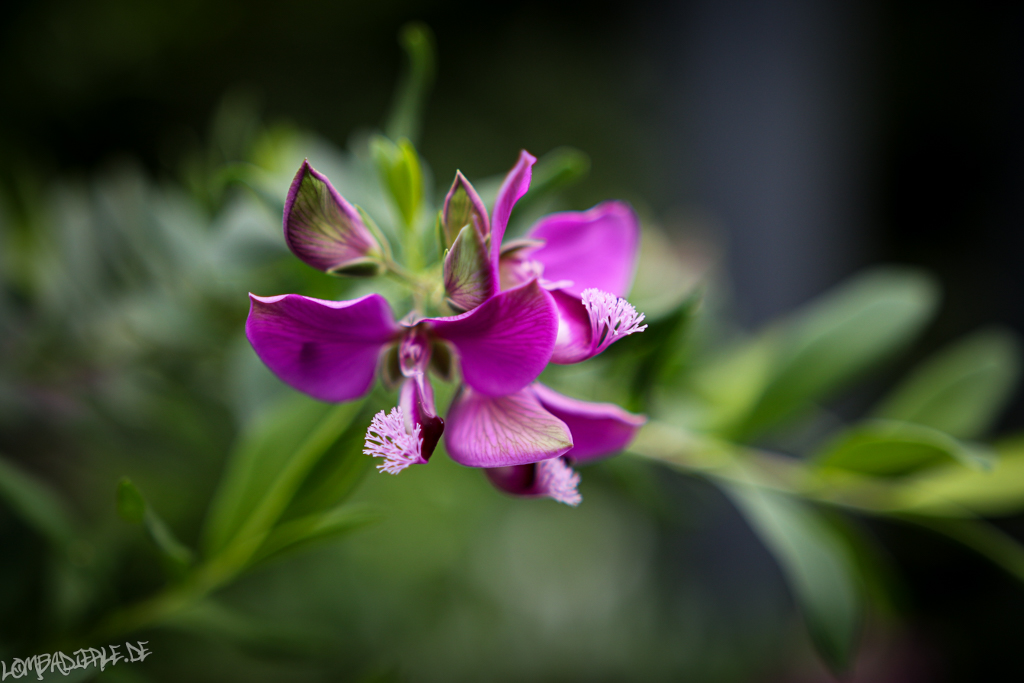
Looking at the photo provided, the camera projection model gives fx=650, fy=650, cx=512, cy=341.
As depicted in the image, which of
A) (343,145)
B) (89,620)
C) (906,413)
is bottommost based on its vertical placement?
(89,620)

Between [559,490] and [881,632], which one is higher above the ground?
[881,632]

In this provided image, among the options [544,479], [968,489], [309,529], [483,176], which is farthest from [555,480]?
[483,176]

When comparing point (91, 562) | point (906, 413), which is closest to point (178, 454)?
point (91, 562)

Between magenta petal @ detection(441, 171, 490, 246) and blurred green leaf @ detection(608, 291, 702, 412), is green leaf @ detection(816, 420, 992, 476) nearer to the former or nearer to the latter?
blurred green leaf @ detection(608, 291, 702, 412)

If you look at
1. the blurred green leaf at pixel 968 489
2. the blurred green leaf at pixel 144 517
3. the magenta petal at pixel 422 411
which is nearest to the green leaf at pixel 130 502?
the blurred green leaf at pixel 144 517

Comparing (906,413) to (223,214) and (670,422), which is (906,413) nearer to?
(670,422)

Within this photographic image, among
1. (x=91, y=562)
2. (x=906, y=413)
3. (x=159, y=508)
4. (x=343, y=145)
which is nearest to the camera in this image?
(x=91, y=562)

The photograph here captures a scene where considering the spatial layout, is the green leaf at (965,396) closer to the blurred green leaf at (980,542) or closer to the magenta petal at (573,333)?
the blurred green leaf at (980,542)
